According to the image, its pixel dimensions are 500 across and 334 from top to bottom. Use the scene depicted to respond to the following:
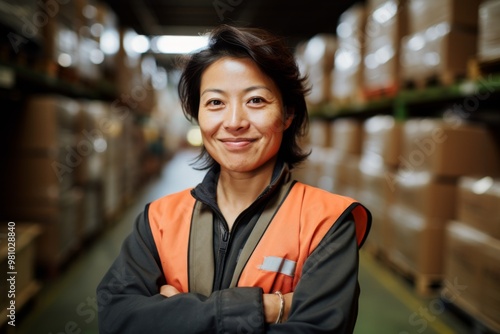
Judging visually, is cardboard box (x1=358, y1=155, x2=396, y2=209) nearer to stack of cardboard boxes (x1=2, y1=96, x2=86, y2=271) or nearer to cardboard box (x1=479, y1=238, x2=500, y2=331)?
cardboard box (x1=479, y1=238, x2=500, y2=331)

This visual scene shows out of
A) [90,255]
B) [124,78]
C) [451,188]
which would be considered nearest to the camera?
[451,188]

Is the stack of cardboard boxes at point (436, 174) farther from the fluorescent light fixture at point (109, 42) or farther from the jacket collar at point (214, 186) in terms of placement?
the fluorescent light fixture at point (109, 42)

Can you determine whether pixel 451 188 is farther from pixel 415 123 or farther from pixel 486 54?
pixel 486 54

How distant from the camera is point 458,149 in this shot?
3902 mm

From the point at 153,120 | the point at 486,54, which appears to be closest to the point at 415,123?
the point at 486,54

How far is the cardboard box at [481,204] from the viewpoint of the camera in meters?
3.11

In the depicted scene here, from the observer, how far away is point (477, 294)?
3.17m

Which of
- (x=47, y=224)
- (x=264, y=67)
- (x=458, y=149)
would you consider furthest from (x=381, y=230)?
(x=264, y=67)

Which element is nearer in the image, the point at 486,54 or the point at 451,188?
the point at 486,54

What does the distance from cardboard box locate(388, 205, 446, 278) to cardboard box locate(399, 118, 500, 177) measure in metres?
0.49

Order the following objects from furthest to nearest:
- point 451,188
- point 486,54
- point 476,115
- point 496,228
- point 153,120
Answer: point 153,120, point 476,115, point 451,188, point 486,54, point 496,228

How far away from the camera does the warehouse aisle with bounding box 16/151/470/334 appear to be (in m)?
3.43

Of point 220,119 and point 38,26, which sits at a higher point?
point 38,26

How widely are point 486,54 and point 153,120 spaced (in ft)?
40.1
